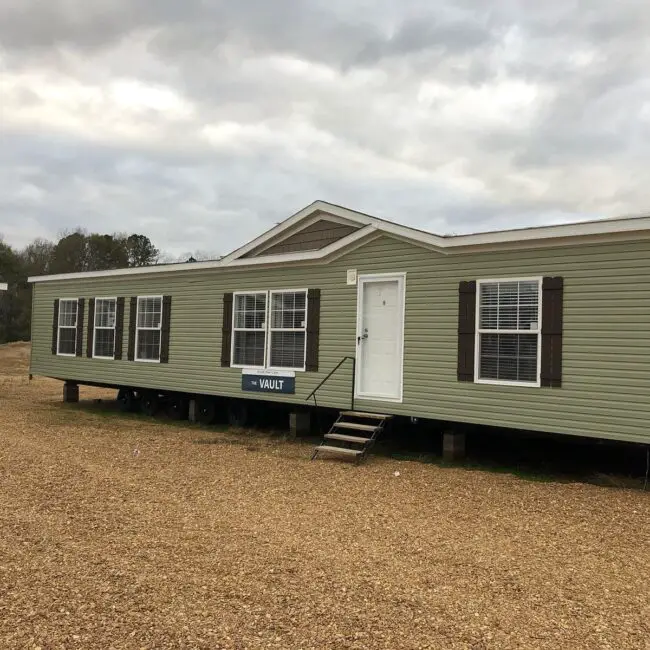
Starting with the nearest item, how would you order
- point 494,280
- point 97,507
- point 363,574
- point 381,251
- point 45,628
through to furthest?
point 45,628 < point 363,574 < point 97,507 < point 494,280 < point 381,251

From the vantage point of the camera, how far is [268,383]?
→ 1049 centimetres

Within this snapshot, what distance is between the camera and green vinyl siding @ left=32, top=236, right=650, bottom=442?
281 inches

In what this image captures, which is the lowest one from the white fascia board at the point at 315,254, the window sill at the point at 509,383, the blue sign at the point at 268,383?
the blue sign at the point at 268,383

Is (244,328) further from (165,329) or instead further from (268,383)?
(165,329)

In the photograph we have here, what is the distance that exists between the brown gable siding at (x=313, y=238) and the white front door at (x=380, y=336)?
2605 mm

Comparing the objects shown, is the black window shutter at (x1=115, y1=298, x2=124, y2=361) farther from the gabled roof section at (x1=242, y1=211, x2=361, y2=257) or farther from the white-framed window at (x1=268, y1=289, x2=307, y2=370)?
the white-framed window at (x1=268, y1=289, x2=307, y2=370)

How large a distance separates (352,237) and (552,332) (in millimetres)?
3251

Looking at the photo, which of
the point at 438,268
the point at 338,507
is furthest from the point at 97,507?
the point at 438,268

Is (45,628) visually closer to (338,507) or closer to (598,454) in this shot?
(338,507)

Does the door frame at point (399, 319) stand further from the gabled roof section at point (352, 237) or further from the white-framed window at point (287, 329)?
the white-framed window at point (287, 329)

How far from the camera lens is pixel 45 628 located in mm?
3367

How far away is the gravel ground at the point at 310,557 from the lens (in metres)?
3.43

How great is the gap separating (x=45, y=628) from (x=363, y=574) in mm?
1930

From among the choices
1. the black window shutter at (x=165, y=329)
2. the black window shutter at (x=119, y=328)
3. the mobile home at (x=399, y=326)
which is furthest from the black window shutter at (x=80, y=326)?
the black window shutter at (x=165, y=329)
